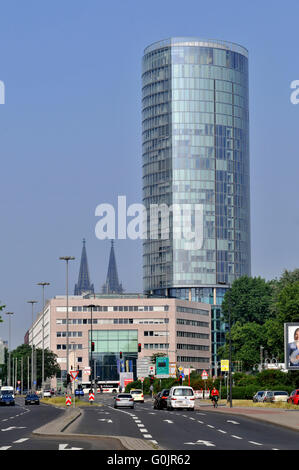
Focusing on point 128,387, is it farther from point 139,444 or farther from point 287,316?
point 139,444

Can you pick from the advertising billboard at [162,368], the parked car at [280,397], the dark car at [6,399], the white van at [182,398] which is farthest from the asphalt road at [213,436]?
the advertising billboard at [162,368]

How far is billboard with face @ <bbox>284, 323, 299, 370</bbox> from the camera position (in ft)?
240

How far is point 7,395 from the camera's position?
103000 mm

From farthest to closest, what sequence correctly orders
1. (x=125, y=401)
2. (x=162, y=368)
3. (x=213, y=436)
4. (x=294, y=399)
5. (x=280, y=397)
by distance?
1. (x=162, y=368)
2. (x=280, y=397)
3. (x=125, y=401)
4. (x=294, y=399)
5. (x=213, y=436)

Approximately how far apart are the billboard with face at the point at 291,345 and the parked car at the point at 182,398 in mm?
8897

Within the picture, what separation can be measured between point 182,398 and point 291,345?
35.8 feet

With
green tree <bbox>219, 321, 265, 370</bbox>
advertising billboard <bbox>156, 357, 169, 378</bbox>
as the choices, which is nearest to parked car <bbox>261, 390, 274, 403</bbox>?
advertising billboard <bbox>156, 357, 169, 378</bbox>

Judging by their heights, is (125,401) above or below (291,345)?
below

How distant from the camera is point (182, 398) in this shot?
68.4 meters

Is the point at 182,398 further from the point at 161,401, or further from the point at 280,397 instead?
the point at 280,397

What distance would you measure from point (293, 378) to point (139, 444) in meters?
70.3

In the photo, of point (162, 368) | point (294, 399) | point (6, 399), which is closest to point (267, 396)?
point (294, 399)

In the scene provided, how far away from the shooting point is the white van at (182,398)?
68.3 m
